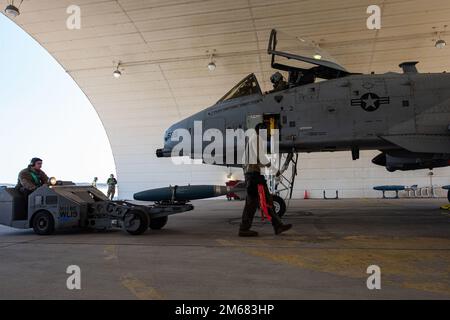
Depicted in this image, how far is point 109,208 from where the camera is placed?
6688 millimetres

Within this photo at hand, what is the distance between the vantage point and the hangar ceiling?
580 inches

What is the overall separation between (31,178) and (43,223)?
1088 mm

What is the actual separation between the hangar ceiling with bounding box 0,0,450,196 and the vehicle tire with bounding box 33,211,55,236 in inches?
439

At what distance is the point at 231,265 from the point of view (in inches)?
152

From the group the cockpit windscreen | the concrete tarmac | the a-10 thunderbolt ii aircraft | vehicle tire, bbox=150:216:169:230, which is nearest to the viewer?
the concrete tarmac

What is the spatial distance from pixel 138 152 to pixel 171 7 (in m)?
11.9

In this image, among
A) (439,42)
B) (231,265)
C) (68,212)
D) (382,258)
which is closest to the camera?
(231,265)

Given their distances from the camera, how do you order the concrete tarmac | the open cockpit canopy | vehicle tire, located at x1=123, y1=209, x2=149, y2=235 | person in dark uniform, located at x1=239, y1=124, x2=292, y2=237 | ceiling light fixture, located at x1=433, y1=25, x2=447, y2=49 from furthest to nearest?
ceiling light fixture, located at x1=433, y1=25, x2=447, y2=49 → the open cockpit canopy → vehicle tire, located at x1=123, y1=209, x2=149, y2=235 → person in dark uniform, located at x1=239, y1=124, x2=292, y2=237 → the concrete tarmac

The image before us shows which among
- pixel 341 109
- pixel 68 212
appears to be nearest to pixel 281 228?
pixel 341 109

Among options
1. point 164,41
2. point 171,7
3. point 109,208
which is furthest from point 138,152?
point 109,208

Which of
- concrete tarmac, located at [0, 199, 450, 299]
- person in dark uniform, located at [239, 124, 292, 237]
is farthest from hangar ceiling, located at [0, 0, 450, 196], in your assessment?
concrete tarmac, located at [0, 199, 450, 299]

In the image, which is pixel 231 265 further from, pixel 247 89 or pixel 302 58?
pixel 302 58

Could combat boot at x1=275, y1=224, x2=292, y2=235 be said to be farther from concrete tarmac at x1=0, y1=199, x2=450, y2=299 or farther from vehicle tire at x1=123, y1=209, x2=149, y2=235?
vehicle tire at x1=123, y1=209, x2=149, y2=235

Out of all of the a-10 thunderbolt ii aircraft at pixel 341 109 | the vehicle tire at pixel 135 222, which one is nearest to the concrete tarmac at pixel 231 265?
the vehicle tire at pixel 135 222
